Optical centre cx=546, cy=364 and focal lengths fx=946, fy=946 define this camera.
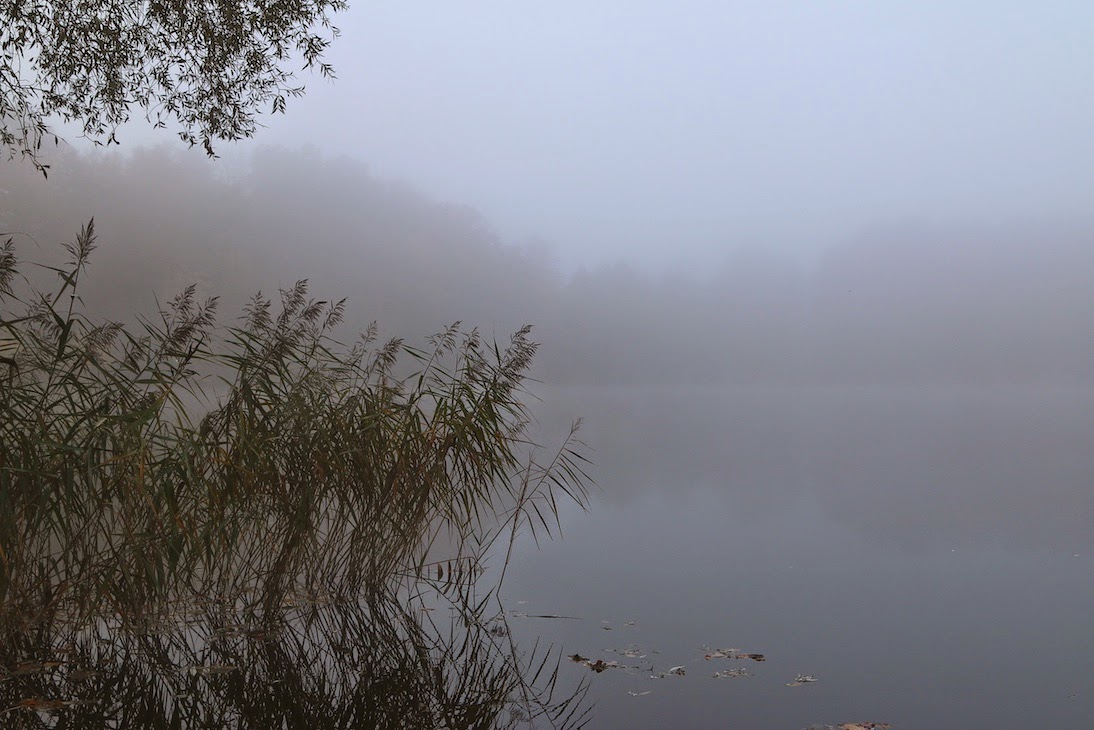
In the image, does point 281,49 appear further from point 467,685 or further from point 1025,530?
point 1025,530

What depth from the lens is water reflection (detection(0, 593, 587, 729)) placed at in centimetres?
357

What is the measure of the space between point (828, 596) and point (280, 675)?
425cm

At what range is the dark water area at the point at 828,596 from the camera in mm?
4191

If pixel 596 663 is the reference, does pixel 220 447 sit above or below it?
above

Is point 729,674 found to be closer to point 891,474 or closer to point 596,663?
point 596,663

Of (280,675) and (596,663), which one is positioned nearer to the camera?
(280,675)

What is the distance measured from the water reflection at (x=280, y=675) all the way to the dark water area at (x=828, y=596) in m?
0.39

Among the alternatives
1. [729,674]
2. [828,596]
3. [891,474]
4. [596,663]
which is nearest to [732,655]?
[729,674]

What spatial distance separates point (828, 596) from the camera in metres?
6.84

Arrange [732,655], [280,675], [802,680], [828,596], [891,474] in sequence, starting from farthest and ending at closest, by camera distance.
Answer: [891,474] < [828,596] < [732,655] < [802,680] < [280,675]

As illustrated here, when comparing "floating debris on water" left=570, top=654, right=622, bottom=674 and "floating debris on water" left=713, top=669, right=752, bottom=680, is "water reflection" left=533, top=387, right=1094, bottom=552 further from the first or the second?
"floating debris on water" left=570, top=654, right=622, bottom=674

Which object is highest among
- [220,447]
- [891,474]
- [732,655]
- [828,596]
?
[220,447]

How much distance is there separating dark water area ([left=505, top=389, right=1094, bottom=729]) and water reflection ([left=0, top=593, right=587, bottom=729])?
39 cm

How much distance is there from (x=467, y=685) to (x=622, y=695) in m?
0.67
